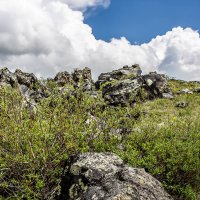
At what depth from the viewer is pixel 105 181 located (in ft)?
33.9

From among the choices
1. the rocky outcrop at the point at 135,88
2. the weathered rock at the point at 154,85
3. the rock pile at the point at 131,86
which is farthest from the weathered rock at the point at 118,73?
the rocky outcrop at the point at 135,88

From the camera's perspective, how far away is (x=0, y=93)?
1373 centimetres

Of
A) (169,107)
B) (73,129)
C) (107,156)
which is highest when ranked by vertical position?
(169,107)

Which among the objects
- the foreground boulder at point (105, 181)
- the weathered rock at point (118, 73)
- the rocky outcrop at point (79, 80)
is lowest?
the foreground boulder at point (105, 181)

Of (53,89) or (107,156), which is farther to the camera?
(53,89)

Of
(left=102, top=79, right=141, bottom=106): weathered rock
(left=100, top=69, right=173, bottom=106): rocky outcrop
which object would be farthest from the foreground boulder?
(left=102, top=79, right=141, bottom=106): weathered rock

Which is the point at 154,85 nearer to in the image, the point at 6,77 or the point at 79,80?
the point at 6,77

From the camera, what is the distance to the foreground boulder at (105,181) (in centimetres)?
970

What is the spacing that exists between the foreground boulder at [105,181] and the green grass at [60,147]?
0.63 metres

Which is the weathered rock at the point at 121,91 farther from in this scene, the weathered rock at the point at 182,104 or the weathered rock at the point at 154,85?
the weathered rock at the point at 182,104

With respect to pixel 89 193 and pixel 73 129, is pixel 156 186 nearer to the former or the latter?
pixel 89 193

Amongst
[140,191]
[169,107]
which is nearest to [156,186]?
[140,191]

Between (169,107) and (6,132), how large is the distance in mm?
25813

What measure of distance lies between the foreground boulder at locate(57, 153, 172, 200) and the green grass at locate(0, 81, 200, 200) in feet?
2.07
